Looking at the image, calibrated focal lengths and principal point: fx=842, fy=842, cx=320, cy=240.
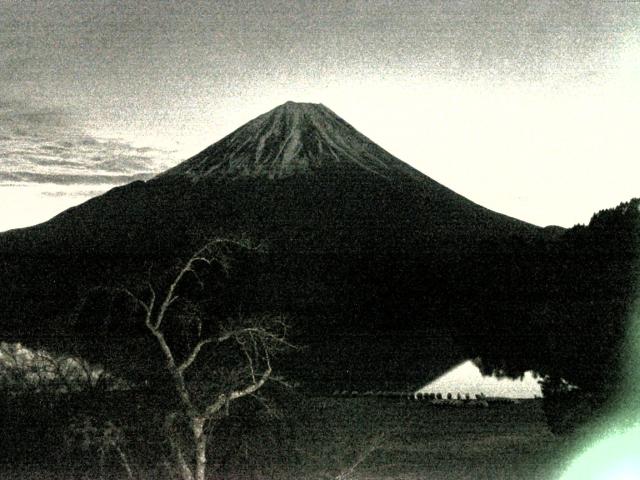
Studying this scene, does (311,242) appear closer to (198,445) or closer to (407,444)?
(407,444)

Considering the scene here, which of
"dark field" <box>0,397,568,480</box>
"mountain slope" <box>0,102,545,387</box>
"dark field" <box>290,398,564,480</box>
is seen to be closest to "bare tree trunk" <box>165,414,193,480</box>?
"dark field" <box>0,397,568,480</box>

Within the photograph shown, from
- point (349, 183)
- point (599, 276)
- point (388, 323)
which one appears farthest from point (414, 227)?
point (599, 276)

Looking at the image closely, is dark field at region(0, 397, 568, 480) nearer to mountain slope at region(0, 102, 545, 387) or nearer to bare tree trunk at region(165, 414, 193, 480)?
bare tree trunk at region(165, 414, 193, 480)

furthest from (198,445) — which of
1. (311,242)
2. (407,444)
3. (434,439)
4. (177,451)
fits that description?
(311,242)

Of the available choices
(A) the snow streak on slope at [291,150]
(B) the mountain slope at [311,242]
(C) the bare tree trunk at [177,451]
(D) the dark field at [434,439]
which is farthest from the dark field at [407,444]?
(A) the snow streak on slope at [291,150]

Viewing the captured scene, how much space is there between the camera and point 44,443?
548 inches

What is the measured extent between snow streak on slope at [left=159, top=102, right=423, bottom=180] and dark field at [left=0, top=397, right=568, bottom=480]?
51521mm

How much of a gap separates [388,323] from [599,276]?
16.6 m

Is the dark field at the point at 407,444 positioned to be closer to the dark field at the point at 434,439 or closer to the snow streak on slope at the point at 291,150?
the dark field at the point at 434,439

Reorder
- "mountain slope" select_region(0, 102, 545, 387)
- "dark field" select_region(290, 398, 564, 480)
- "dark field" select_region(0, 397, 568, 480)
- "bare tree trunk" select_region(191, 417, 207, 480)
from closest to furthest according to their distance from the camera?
"bare tree trunk" select_region(191, 417, 207, 480)
"dark field" select_region(0, 397, 568, 480)
"dark field" select_region(290, 398, 564, 480)
"mountain slope" select_region(0, 102, 545, 387)

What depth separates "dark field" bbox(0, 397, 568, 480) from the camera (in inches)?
541

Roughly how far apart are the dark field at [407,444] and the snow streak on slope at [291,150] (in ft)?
169

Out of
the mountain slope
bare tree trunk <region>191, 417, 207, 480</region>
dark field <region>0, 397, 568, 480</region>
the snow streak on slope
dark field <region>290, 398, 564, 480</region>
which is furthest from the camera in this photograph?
the snow streak on slope

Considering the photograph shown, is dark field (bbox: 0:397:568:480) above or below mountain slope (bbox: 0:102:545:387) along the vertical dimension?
below
